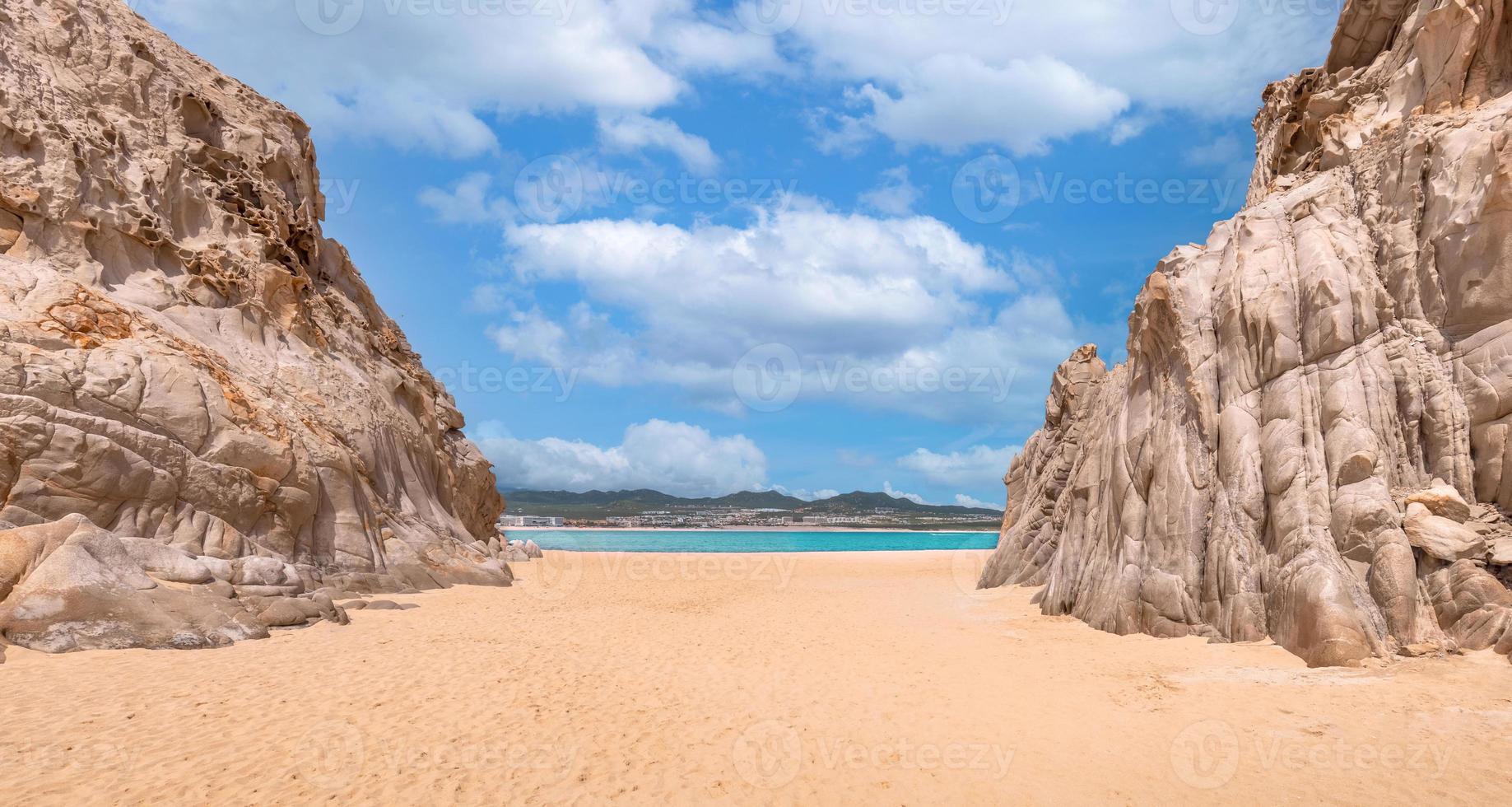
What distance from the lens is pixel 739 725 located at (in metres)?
8.65

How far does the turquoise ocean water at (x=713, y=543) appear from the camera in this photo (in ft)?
214

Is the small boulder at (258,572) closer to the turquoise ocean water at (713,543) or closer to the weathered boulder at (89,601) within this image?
the weathered boulder at (89,601)

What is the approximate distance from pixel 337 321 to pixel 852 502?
163213mm

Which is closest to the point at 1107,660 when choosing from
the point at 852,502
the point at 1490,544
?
the point at 1490,544

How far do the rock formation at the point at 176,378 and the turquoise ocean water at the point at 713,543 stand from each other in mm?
31454

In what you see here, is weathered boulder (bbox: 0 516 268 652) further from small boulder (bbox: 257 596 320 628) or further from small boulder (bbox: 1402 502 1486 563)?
small boulder (bbox: 1402 502 1486 563)

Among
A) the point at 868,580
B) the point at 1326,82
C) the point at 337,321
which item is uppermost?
the point at 1326,82

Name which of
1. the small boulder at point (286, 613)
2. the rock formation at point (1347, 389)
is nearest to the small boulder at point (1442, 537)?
the rock formation at point (1347, 389)

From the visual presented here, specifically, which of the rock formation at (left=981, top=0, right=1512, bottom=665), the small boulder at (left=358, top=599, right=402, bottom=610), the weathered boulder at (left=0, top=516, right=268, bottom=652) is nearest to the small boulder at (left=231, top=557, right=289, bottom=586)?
the small boulder at (left=358, top=599, right=402, bottom=610)

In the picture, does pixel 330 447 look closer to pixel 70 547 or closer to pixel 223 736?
pixel 70 547

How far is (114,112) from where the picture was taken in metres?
19.0

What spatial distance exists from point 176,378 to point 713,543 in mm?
67531

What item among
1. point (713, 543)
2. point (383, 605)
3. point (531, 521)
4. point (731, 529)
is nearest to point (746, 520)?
point (731, 529)

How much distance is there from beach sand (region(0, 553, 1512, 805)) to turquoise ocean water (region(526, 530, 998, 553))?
4162 centimetres
